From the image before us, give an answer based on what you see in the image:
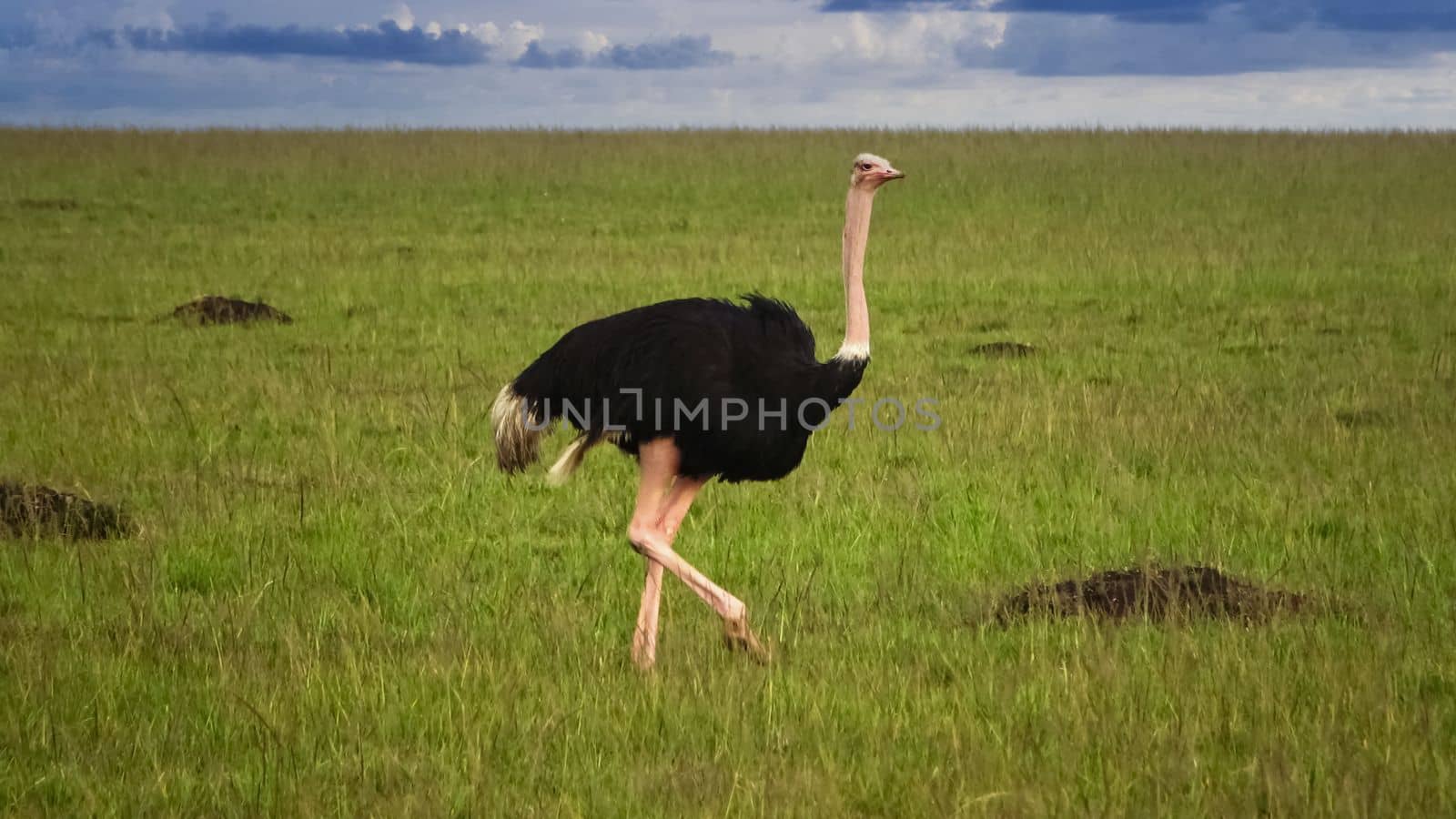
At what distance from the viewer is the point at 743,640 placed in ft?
18.5

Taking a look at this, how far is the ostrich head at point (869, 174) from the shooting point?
6152 millimetres

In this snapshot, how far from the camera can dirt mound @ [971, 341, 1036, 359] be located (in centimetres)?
1282

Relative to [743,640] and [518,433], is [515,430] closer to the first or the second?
[518,433]

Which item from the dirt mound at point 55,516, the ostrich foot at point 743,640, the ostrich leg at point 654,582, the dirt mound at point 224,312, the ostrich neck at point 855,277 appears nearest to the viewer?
the ostrich foot at point 743,640

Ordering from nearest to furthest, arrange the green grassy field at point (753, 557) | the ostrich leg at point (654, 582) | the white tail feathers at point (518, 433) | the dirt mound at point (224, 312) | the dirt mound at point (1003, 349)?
the green grassy field at point (753, 557) → the ostrich leg at point (654, 582) → the white tail feathers at point (518, 433) → the dirt mound at point (1003, 349) → the dirt mound at point (224, 312)

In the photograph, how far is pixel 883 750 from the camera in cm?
480

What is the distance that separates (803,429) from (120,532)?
3.43 m

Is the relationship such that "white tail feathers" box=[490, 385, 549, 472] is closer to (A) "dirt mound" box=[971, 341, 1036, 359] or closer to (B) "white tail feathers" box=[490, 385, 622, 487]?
(B) "white tail feathers" box=[490, 385, 622, 487]

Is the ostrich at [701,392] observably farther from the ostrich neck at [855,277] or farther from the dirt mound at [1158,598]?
the dirt mound at [1158,598]

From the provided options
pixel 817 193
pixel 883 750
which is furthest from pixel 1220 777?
pixel 817 193

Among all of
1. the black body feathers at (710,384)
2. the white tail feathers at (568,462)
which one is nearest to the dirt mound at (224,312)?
the white tail feathers at (568,462)

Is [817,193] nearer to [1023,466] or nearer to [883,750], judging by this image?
[1023,466]

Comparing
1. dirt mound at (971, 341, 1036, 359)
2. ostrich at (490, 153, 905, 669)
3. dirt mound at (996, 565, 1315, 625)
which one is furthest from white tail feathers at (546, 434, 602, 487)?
dirt mound at (971, 341, 1036, 359)

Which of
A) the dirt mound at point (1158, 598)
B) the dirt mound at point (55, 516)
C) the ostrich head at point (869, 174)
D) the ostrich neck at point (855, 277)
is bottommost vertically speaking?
the dirt mound at point (55, 516)
